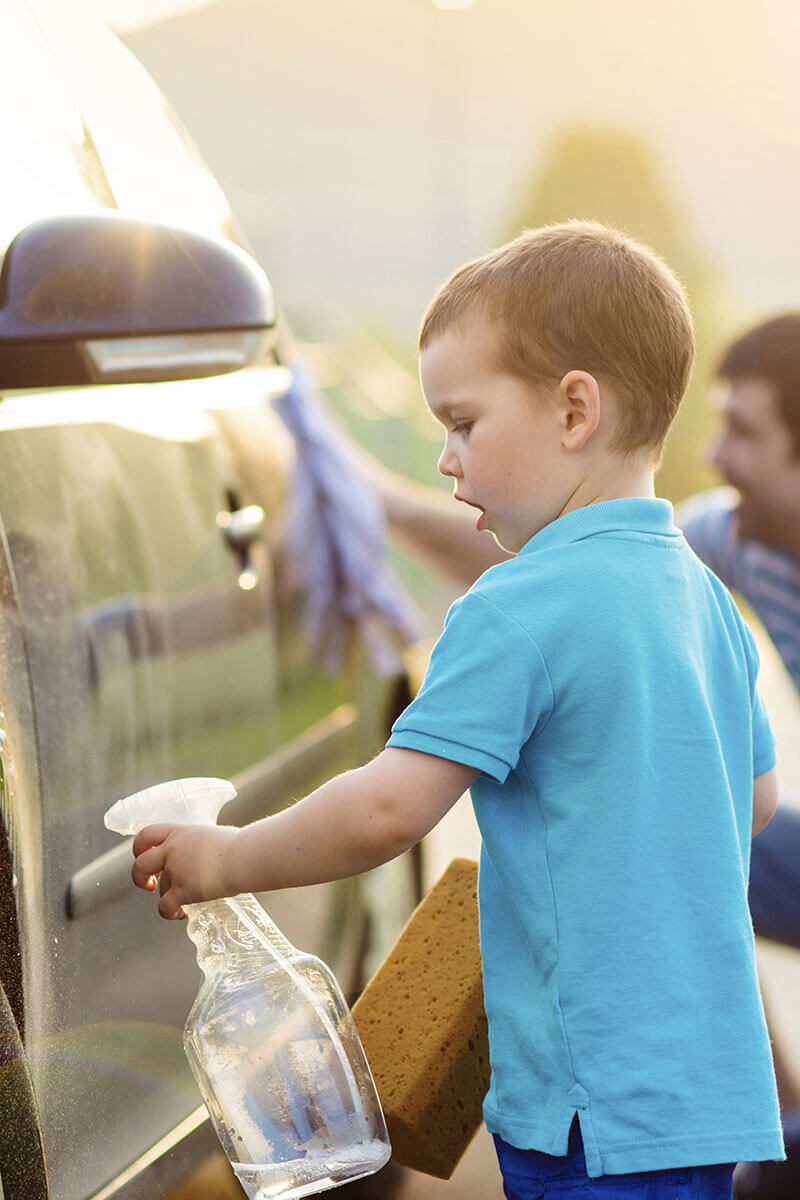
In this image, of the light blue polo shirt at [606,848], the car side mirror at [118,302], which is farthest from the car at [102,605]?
the light blue polo shirt at [606,848]

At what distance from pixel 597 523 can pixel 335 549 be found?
1.33 metres

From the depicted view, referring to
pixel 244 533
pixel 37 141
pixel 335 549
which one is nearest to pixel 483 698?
pixel 37 141

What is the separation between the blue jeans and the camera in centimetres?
109

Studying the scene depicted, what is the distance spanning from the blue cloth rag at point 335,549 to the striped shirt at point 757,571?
2.00ft

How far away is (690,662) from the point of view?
1127mm

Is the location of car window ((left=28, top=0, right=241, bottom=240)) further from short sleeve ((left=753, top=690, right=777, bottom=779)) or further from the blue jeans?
the blue jeans

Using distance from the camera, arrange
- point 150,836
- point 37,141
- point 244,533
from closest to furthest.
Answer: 1. point 150,836
2. point 37,141
3. point 244,533

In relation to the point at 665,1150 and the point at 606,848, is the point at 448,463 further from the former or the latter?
the point at 665,1150

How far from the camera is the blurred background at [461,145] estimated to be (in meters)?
3.89

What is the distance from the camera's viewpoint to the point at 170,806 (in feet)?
3.95

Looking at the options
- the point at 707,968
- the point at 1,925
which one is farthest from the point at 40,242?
the point at 707,968

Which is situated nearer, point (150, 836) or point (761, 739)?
point (150, 836)

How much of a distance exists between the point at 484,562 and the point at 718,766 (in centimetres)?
163

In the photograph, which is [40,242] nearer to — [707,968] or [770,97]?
[707,968]
